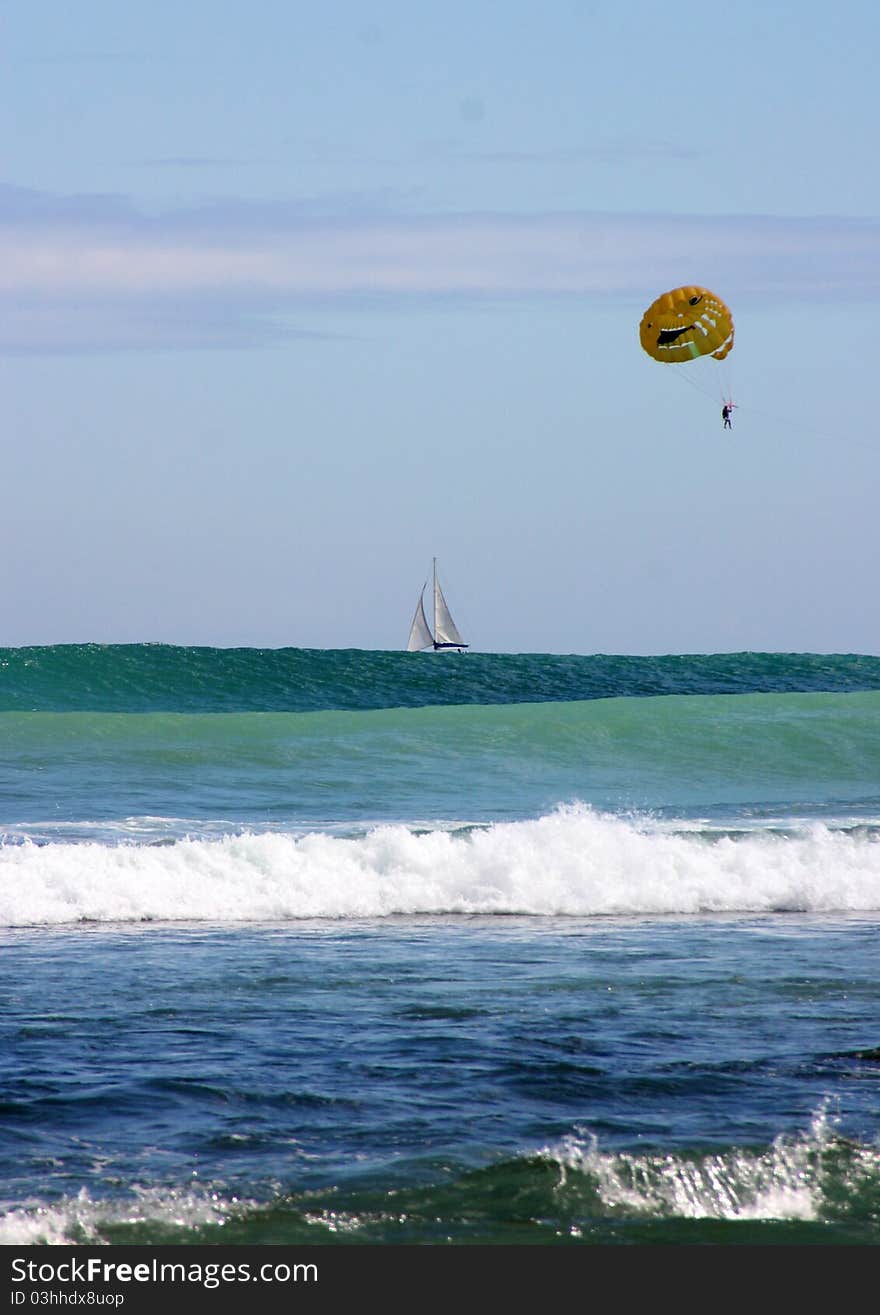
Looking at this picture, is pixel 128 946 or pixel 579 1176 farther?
pixel 128 946

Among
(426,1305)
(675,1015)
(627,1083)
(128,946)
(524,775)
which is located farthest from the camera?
(524,775)

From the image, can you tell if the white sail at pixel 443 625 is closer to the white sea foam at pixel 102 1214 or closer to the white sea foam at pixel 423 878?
the white sea foam at pixel 423 878

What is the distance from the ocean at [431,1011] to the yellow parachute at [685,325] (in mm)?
7668

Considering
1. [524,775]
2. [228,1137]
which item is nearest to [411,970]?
[228,1137]

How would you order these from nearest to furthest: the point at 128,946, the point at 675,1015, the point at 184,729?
1. the point at 675,1015
2. the point at 128,946
3. the point at 184,729

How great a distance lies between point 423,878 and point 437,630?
62.5 meters

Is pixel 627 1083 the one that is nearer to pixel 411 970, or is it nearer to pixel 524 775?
pixel 411 970

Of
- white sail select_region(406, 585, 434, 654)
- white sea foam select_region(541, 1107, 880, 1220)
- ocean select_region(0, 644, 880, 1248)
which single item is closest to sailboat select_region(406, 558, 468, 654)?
white sail select_region(406, 585, 434, 654)

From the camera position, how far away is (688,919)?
1535 cm

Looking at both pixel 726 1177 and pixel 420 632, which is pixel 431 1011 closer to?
pixel 726 1177

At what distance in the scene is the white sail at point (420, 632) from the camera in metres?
78.4

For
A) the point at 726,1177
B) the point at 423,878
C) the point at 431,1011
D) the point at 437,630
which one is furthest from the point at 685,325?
the point at 437,630

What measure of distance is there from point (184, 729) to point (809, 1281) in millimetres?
27458

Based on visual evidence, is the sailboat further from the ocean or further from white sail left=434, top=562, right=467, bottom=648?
the ocean
